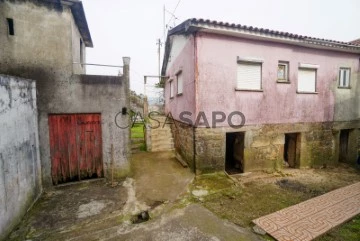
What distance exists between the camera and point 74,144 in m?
6.80

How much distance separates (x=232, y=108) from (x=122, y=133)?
4.60 metres

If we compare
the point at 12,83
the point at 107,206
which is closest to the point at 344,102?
the point at 107,206

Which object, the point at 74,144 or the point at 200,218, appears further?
the point at 74,144

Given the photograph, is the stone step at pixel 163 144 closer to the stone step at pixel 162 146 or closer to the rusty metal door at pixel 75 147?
the stone step at pixel 162 146

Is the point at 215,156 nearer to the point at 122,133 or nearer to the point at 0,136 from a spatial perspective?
the point at 122,133

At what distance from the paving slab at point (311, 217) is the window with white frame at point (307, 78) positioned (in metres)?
5.13

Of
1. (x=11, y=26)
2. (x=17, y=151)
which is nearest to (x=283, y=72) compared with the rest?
(x=17, y=151)

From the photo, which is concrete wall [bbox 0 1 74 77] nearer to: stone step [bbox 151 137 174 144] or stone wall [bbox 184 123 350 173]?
stone wall [bbox 184 123 350 173]

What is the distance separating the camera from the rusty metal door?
260 inches

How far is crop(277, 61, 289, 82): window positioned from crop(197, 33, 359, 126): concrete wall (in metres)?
0.16

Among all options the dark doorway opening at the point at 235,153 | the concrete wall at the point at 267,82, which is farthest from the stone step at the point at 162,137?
the concrete wall at the point at 267,82

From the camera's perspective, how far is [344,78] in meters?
10.5

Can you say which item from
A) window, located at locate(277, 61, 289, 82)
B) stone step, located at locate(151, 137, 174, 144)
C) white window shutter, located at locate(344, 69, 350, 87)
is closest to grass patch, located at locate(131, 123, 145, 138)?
stone step, located at locate(151, 137, 174, 144)

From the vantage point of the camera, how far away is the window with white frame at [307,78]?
367 inches
